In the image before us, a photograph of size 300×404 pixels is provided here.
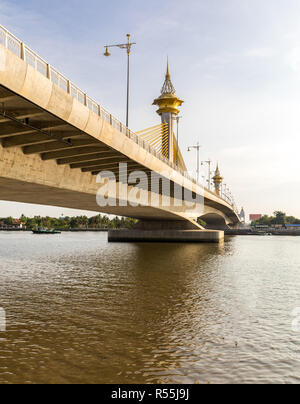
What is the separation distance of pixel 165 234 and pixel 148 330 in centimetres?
4505

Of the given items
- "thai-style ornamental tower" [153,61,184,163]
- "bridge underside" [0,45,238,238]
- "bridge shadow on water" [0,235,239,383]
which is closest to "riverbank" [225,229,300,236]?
"thai-style ornamental tower" [153,61,184,163]

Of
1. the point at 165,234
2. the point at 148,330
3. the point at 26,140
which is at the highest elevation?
the point at 26,140

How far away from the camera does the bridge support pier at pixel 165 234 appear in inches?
2138

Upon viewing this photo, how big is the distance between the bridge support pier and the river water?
34.8 m

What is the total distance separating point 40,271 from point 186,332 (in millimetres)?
14225

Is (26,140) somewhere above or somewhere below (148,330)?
above

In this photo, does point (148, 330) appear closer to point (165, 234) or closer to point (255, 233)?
point (165, 234)

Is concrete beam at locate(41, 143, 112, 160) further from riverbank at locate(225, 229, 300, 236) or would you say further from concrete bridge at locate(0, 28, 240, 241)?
riverbank at locate(225, 229, 300, 236)

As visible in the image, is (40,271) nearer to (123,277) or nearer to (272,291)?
(123,277)

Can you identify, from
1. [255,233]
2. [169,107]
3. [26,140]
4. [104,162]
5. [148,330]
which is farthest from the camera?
[255,233]

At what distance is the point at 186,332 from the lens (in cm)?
1014

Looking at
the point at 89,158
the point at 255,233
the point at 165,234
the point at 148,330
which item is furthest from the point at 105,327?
→ the point at 255,233

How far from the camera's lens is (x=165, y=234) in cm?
5525

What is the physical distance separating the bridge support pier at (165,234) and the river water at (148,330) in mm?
34783
